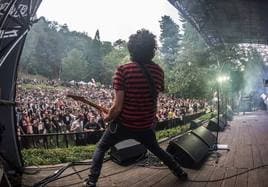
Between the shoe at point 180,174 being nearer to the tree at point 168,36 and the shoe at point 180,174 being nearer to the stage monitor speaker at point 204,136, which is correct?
the stage monitor speaker at point 204,136

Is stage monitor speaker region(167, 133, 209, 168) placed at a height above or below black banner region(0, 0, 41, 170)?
below

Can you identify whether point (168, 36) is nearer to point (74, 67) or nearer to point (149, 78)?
point (74, 67)

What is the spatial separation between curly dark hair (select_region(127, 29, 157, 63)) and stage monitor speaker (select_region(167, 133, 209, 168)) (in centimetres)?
188

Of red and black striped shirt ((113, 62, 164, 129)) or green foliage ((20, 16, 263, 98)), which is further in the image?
green foliage ((20, 16, 263, 98))

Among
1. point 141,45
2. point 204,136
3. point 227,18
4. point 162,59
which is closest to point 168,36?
point 162,59

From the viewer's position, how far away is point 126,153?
521 centimetres

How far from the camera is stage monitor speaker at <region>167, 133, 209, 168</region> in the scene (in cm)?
492

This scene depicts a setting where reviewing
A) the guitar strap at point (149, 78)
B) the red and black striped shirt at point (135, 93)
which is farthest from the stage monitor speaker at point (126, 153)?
the guitar strap at point (149, 78)

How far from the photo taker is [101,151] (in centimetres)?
362

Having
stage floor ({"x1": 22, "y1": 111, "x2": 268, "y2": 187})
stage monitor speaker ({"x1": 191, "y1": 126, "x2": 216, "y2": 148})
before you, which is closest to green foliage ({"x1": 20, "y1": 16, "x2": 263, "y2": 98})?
stage monitor speaker ({"x1": 191, "y1": 126, "x2": 216, "y2": 148})

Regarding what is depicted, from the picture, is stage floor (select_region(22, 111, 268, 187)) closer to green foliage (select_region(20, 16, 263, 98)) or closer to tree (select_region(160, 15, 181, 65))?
green foliage (select_region(20, 16, 263, 98))

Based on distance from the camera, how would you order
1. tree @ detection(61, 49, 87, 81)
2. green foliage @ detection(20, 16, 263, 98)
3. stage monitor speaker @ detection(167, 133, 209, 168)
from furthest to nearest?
tree @ detection(61, 49, 87, 81) → green foliage @ detection(20, 16, 263, 98) → stage monitor speaker @ detection(167, 133, 209, 168)

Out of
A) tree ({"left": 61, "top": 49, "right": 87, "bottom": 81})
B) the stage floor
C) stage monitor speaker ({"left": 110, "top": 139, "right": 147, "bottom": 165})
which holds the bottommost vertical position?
the stage floor

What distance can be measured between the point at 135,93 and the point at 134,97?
0.14ft
